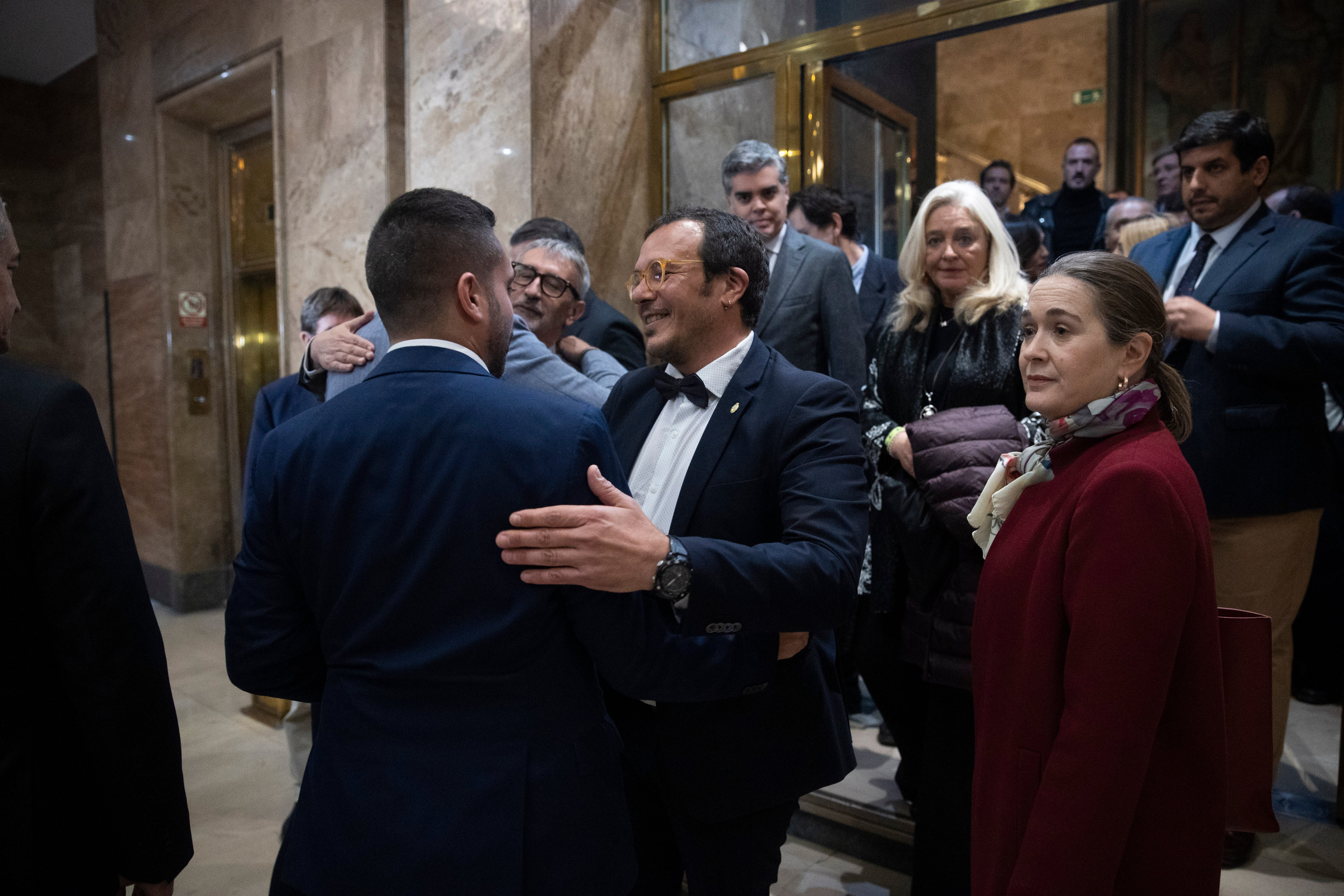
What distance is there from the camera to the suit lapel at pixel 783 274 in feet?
11.2

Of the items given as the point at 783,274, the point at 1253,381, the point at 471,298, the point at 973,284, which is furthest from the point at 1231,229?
the point at 471,298

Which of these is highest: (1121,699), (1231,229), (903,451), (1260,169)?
(1260,169)

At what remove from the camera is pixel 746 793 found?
1908 mm

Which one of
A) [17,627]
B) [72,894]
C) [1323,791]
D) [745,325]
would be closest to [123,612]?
[17,627]

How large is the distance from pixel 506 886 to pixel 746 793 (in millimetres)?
707

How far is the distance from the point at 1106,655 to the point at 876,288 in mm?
3260

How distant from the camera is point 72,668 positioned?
1471mm

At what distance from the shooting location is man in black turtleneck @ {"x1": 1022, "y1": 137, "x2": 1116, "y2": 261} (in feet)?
21.1

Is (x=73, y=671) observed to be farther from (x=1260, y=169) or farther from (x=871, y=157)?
(x=871, y=157)

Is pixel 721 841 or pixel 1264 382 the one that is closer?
pixel 721 841

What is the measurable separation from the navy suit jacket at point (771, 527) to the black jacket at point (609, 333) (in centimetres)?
167

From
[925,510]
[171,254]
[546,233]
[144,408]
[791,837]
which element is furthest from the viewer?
[144,408]

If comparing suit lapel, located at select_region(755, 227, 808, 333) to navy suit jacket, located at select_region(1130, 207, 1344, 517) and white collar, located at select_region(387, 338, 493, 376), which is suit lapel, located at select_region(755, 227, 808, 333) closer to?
navy suit jacket, located at select_region(1130, 207, 1344, 517)

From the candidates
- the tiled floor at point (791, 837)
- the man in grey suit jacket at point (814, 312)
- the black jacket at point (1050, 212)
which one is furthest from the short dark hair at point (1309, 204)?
the man in grey suit jacket at point (814, 312)
